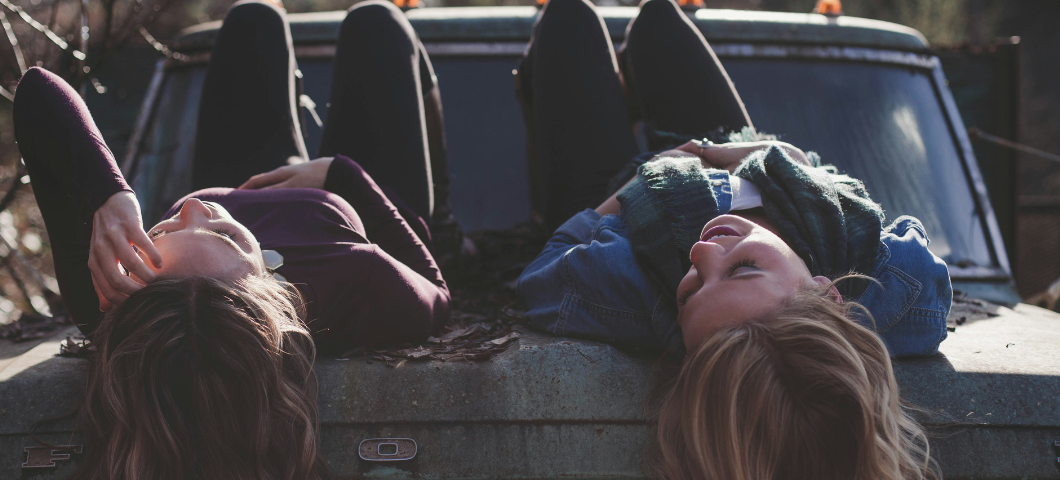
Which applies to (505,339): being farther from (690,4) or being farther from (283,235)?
(690,4)

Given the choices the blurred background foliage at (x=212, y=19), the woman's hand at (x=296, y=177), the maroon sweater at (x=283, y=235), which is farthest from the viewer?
the blurred background foliage at (x=212, y=19)

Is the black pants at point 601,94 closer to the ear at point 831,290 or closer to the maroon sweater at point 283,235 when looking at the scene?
Result: the maroon sweater at point 283,235

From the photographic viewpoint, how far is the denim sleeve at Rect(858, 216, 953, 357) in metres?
1.68

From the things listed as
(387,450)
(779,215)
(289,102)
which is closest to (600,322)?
(779,215)

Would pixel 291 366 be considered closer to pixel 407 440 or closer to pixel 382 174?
pixel 407 440

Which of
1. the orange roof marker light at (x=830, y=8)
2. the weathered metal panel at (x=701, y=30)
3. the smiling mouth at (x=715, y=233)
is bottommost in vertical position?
the smiling mouth at (x=715, y=233)

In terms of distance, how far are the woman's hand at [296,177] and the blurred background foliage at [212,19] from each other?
118 cm

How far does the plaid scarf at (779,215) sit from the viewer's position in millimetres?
1722

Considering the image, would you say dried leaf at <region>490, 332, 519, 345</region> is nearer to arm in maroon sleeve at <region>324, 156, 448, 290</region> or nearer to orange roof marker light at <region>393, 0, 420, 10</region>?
arm in maroon sleeve at <region>324, 156, 448, 290</region>

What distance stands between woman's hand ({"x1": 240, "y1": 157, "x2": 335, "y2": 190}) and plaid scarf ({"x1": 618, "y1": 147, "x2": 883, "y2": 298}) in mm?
1066

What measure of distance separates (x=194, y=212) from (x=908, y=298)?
5.99 ft

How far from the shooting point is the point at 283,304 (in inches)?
62.8

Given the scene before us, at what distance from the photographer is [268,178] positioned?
2.32 metres

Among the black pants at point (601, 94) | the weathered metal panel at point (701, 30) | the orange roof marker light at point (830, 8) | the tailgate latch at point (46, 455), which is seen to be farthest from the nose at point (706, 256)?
the orange roof marker light at point (830, 8)
